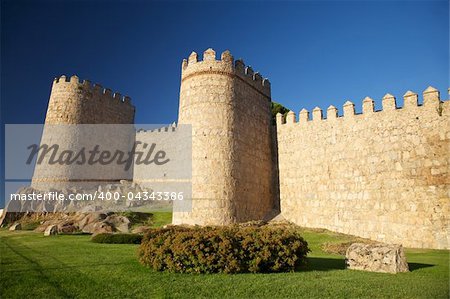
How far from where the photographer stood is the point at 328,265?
36.2 feet

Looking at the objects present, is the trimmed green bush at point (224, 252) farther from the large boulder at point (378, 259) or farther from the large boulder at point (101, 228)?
the large boulder at point (101, 228)

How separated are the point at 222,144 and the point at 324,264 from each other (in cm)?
1002

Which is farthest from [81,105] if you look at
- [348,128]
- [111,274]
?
[111,274]

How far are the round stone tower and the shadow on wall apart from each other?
7.33 metres

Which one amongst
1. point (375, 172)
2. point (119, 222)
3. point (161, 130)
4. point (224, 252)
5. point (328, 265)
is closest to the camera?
point (224, 252)

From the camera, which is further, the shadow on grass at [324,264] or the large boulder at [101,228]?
the large boulder at [101,228]

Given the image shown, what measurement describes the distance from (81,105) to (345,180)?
76.8 ft

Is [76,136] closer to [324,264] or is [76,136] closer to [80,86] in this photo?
[80,86]

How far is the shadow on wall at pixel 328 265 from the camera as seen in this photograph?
10.4 m

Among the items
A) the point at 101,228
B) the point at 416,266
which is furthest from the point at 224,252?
the point at 101,228

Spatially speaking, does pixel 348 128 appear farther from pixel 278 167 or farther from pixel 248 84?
pixel 248 84

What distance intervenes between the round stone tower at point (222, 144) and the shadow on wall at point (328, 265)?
24.1ft

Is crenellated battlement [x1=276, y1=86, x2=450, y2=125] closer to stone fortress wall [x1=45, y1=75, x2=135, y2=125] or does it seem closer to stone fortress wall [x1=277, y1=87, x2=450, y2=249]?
stone fortress wall [x1=277, y1=87, x2=450, y2=249]

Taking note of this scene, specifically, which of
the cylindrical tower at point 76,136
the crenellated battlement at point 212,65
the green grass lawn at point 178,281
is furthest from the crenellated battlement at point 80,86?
the green grass lawn at point 178,281
